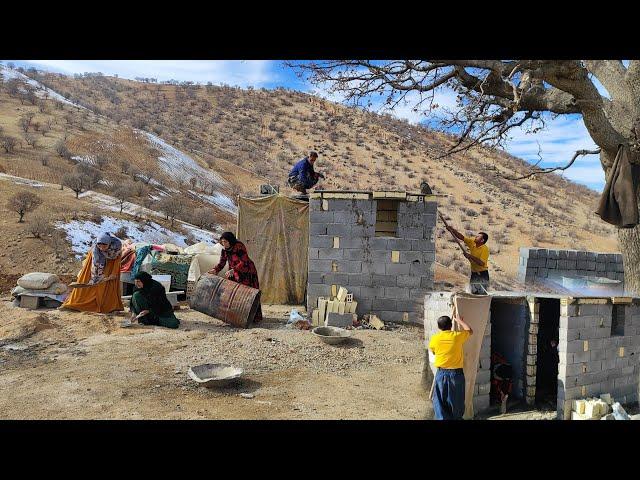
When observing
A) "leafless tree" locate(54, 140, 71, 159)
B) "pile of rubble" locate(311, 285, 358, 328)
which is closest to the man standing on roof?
"pile of rubble" locate(311, 285, 358, 328)

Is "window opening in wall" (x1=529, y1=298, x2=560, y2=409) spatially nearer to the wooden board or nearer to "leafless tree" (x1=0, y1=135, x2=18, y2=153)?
the wooden board

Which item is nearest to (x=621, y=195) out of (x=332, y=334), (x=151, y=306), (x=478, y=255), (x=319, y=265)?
(x=478, y=255)

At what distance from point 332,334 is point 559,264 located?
641 centimetres

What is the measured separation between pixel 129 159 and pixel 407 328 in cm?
1885

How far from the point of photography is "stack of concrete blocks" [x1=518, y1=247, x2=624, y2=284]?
11344 mm

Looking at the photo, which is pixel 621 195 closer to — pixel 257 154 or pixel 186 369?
pixel 186 369

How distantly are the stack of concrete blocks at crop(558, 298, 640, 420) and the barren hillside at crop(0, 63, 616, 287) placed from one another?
388 inches

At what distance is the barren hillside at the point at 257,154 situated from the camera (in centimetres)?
2134

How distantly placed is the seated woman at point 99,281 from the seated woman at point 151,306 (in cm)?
68
